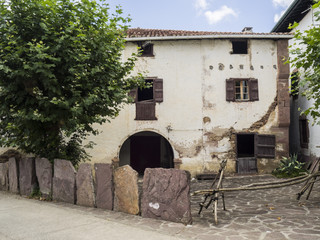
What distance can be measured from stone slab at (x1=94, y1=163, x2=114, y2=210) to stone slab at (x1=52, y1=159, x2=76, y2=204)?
888mm

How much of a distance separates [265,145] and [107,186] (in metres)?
9.54

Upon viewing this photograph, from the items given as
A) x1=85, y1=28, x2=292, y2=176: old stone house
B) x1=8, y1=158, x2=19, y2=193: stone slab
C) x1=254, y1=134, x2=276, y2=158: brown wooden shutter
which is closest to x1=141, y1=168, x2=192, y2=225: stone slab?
x1=8, y1=158, x2=19, y2=193: stone slab

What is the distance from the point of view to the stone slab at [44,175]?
26.2 ft

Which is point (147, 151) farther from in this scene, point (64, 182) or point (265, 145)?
point (64, 182)

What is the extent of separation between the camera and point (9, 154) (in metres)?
12.2

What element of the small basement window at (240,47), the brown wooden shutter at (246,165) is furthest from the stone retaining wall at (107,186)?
the small basement window at (240,47)

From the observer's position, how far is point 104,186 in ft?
22.3

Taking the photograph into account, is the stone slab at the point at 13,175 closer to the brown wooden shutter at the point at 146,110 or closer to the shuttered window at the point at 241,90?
the brown wooden shutter at the point at 146,110

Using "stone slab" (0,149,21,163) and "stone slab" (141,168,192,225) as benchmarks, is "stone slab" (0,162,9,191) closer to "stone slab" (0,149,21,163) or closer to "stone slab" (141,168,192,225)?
"stone slab" (0,149,21,163)

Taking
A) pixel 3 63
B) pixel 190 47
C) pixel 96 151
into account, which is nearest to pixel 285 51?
pixel 190 47

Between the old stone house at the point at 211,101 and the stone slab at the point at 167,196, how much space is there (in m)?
7.33

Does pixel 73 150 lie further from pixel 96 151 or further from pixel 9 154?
pixel 9 154

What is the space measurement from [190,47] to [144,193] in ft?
31.1

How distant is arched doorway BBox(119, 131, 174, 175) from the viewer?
16.6m
